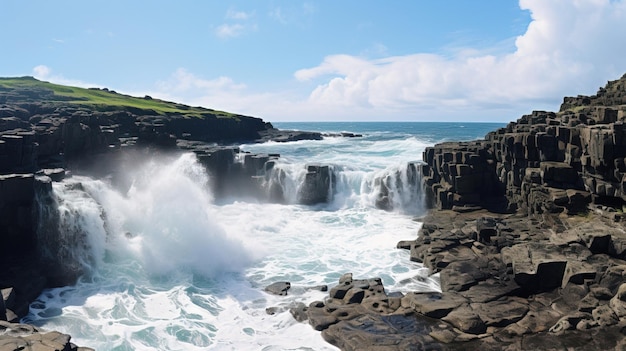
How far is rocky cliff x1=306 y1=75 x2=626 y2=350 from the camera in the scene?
556 inches

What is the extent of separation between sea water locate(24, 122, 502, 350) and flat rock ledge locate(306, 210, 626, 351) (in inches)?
50.1

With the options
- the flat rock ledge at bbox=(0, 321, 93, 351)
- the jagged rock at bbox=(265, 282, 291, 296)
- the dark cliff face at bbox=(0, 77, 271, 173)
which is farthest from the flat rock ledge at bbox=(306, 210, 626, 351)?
the dark cliff face at bbox=(0, 77, 271, 173)

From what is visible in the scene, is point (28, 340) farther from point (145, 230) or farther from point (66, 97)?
point (66, 97)

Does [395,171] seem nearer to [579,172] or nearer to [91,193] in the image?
[579,172]

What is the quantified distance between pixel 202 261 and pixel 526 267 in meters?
14.7

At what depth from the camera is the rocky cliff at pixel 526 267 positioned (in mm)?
14133

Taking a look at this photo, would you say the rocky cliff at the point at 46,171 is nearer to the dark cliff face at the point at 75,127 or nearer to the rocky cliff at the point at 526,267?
the dark cliff face at the point at 75,127

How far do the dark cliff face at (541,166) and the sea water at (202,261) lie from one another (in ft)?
12.7

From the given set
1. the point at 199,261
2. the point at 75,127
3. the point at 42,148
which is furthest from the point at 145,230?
the point at 75,127

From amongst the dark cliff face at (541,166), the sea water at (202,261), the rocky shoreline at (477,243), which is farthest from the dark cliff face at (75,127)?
the dark cliff face at (541,166)

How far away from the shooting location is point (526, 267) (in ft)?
57.1

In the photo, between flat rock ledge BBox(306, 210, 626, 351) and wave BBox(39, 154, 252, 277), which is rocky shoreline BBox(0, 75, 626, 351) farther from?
wave BBox(39, 154, 252, 277)

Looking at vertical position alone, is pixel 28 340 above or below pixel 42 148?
below

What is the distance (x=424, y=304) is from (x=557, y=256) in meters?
5.94
